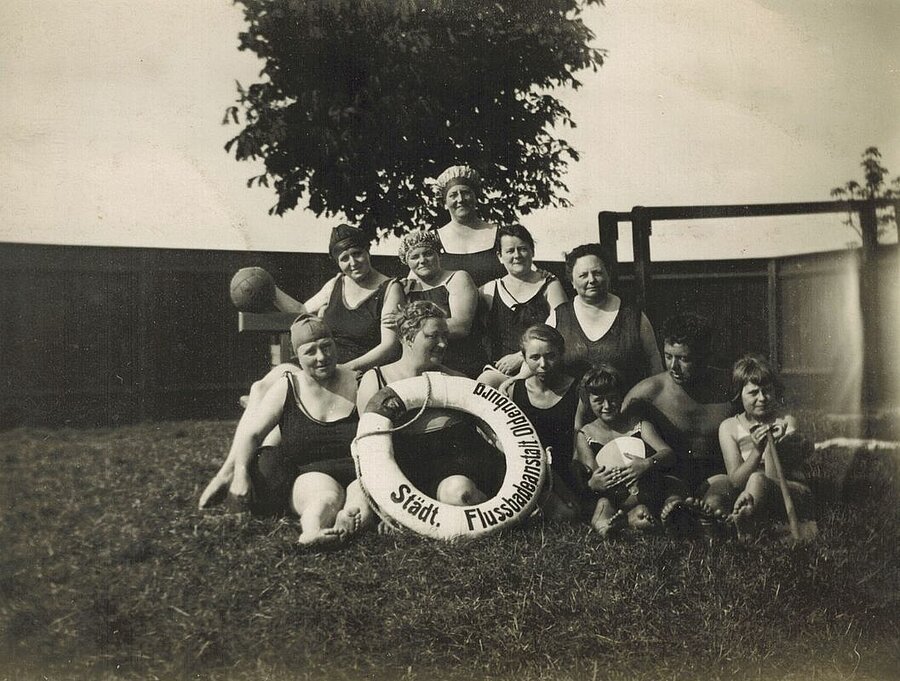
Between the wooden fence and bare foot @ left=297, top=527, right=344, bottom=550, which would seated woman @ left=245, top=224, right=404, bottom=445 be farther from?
bare foot @ left=297, top=527, right=344, bottom=550

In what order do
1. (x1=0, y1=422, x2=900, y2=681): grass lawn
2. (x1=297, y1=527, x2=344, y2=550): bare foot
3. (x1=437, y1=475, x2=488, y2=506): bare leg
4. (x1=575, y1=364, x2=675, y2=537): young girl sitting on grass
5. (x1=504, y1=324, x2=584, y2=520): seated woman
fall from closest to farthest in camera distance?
(x1=0, y1=422, x2=900, y2=681): grass lawn
(x1=297, y1=527, x2=344, y2=550): bare foot
(x1=437, y1=475, x2=488, y2=506): bare leg
(x1=575, y1=364, x2=675, y2=537): young girl sitting on grass
(x1=504, y1=324, x2=584, y2=520): seated woman

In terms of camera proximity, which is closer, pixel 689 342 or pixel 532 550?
pixel 532 550

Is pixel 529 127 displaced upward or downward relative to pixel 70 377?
upward

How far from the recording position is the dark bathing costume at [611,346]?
148 inches

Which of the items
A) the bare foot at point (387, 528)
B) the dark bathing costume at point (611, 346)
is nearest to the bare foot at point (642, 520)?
the dark bathing costume at point (611, 346)

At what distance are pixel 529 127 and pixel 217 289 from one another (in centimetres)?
170

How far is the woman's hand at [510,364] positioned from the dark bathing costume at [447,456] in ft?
1.01

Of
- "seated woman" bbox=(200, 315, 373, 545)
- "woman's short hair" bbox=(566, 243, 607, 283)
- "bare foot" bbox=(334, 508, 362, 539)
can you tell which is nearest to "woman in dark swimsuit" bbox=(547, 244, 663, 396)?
"woman's short hair" bbox=(566, 243, 607, 283)

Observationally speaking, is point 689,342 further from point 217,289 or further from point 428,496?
point 217,289

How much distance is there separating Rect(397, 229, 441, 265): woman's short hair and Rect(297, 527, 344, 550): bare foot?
1.28 metres

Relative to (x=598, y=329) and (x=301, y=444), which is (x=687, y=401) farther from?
(x=301, y=444)

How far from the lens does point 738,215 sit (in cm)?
405

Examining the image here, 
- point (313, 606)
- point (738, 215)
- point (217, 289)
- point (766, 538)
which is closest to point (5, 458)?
point (217, 289)

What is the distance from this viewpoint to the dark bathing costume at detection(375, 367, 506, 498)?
3516mm
